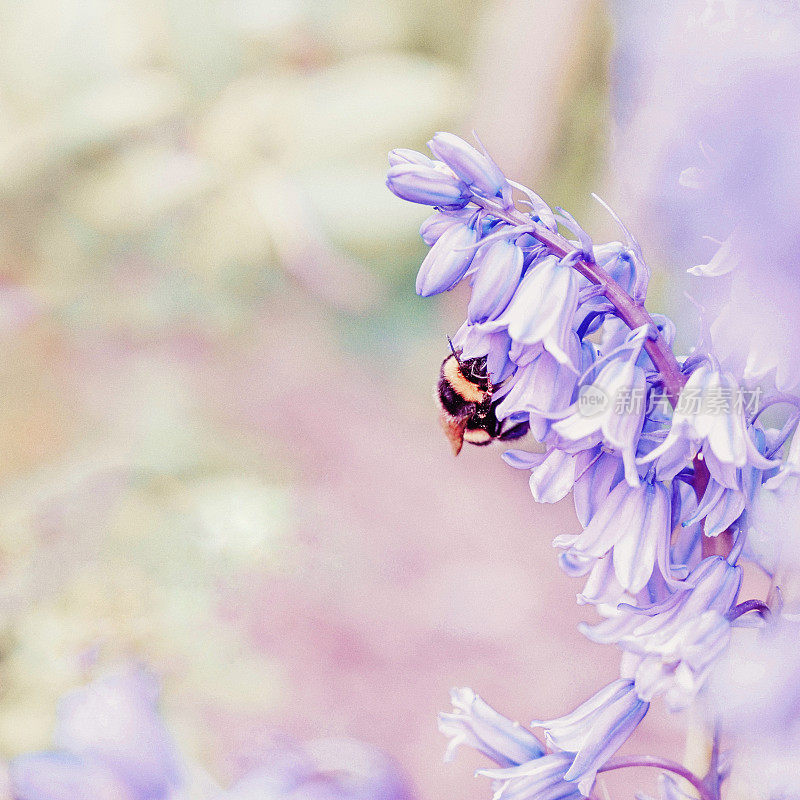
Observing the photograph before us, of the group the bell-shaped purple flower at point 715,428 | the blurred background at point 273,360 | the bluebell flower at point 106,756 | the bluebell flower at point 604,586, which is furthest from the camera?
the blurred background at point 273,360

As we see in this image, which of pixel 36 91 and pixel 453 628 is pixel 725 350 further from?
pixel 36 91

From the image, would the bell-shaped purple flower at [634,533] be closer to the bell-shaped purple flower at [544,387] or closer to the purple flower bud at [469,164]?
the bell-shaped purple flower at [544,387]

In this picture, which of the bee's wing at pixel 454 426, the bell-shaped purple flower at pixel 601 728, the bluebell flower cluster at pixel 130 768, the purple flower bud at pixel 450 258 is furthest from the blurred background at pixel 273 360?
the purple flower bud at pixel 450 258

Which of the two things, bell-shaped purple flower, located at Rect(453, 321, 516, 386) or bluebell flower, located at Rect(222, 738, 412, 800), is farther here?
bluebell flower, located at Rect(222, 738, 412, 800)

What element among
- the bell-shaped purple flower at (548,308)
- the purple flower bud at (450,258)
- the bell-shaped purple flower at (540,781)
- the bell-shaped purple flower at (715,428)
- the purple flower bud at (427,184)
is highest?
the purple flower bud at (427,184)

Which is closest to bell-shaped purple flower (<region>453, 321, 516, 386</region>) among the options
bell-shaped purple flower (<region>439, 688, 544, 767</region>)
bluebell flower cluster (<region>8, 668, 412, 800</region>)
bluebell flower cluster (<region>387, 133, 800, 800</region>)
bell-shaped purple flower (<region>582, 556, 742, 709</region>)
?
bluebell flower cluster (<region>387, 133, 800, 800</region>)

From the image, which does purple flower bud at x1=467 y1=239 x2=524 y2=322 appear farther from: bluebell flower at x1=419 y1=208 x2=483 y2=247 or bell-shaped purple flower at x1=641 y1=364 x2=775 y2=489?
bell-shaped purple flower at x1=641 y1=364 x2=775 y2=489

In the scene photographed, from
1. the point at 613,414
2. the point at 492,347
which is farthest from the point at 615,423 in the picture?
the point at 492,347

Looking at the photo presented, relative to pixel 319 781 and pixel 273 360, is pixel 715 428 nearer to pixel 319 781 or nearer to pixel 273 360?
pixel 319 781
